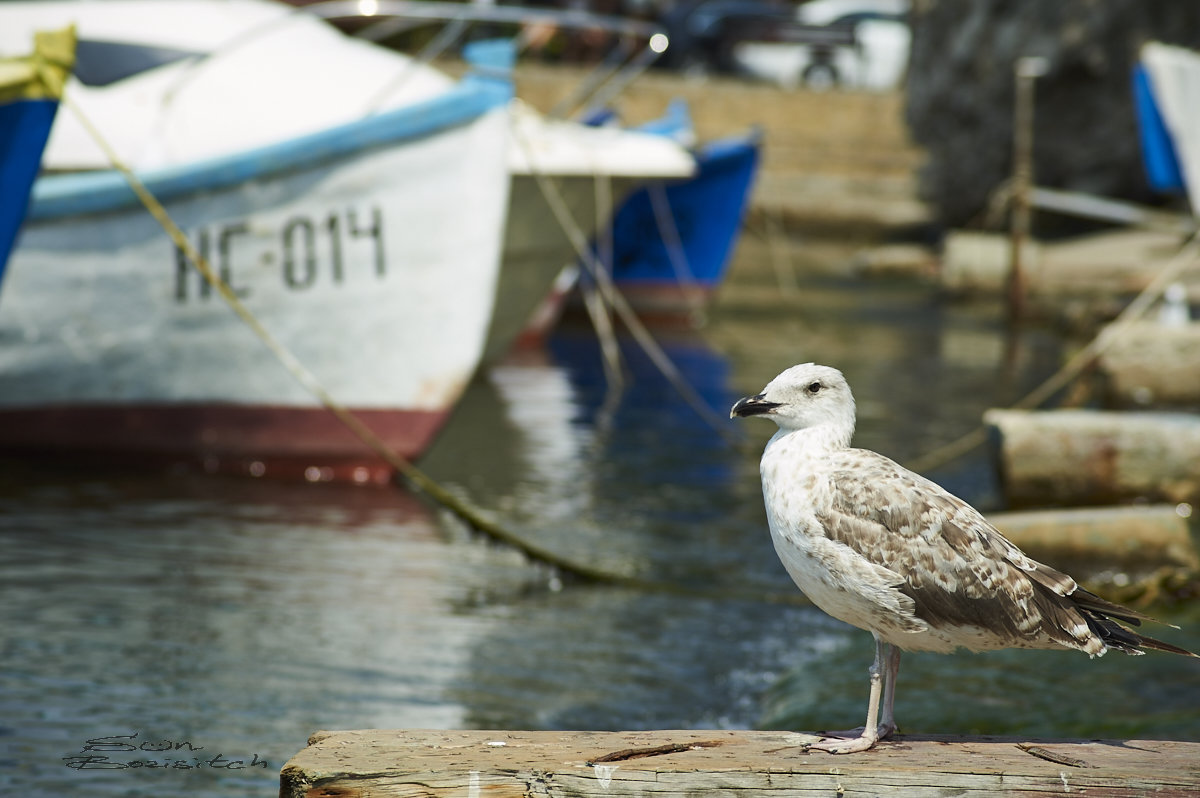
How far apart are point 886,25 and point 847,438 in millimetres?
33968

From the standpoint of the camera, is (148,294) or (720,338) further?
(720,338)

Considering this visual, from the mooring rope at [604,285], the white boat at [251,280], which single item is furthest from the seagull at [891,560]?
the mooring rope at [604,285]

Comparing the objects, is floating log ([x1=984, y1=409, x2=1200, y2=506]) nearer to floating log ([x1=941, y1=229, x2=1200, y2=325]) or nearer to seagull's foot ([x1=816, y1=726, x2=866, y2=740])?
seagull's foot ([x1=816, y1=726, x2=866, y2=740])

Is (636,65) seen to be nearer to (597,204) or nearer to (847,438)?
(597,204)

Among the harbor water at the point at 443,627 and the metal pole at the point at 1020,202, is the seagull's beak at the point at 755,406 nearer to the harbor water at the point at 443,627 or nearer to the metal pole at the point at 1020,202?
the harbor water at the point at 443,627

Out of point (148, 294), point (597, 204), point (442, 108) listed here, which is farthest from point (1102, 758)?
point (597, 204)

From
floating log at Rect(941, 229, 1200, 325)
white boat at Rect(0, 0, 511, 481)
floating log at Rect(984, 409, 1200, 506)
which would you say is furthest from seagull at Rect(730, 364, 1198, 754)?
floating log at Rect(941, 229, 1200, 325)

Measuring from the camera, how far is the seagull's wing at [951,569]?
3438 millimetres

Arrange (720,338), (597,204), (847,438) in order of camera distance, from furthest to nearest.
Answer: (720,338) → (597,204) → (847,438)

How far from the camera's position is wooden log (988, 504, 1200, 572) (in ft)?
21.7

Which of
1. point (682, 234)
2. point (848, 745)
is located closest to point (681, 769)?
point (848, 745)

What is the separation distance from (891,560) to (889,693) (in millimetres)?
383

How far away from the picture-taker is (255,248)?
8406mm

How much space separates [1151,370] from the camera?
10.5 meters
